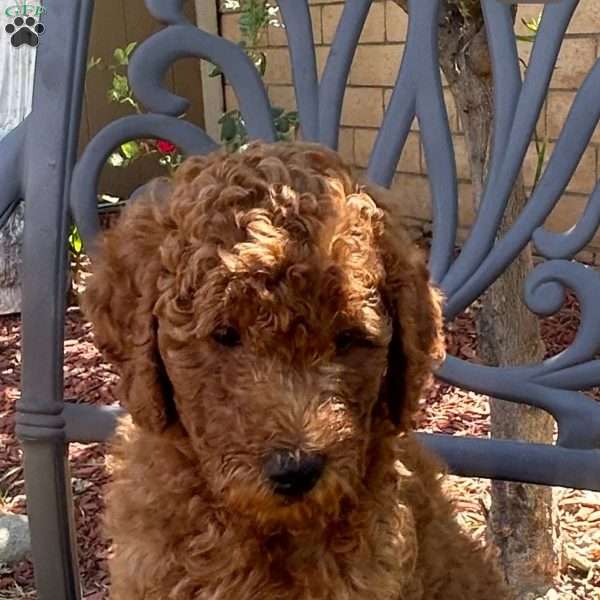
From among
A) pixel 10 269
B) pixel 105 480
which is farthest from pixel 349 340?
pixel 10 269

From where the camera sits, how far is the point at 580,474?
7.50 ft

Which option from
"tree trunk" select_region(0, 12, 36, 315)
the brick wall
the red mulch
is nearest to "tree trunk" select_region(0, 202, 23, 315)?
"tree trunk" select_region(0, 12, 36, 315)

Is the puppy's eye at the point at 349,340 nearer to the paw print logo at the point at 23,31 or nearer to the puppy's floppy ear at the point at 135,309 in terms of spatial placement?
the puppy's floppy ear at the point at 135,309

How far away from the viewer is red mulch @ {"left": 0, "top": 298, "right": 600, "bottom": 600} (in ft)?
12.3

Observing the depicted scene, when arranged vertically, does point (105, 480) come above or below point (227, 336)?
below

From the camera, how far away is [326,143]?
2.50m

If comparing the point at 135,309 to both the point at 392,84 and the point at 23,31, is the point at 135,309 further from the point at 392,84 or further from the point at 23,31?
the point at 392,84

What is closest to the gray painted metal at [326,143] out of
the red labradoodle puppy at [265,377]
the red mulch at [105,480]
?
the red labradoodle puppy at [265,377]

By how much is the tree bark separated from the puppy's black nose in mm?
1370

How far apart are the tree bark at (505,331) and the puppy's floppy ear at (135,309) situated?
4.16ft

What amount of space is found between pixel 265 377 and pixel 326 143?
2.55 ft

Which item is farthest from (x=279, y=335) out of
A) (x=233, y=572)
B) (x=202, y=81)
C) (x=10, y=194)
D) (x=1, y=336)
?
(x=202, y=81)

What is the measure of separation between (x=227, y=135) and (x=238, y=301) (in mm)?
2787

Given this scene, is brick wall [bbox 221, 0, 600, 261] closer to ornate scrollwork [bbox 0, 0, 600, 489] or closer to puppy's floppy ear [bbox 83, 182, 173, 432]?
ornate scrollwork [bbox 0, 0, 600, 489]
